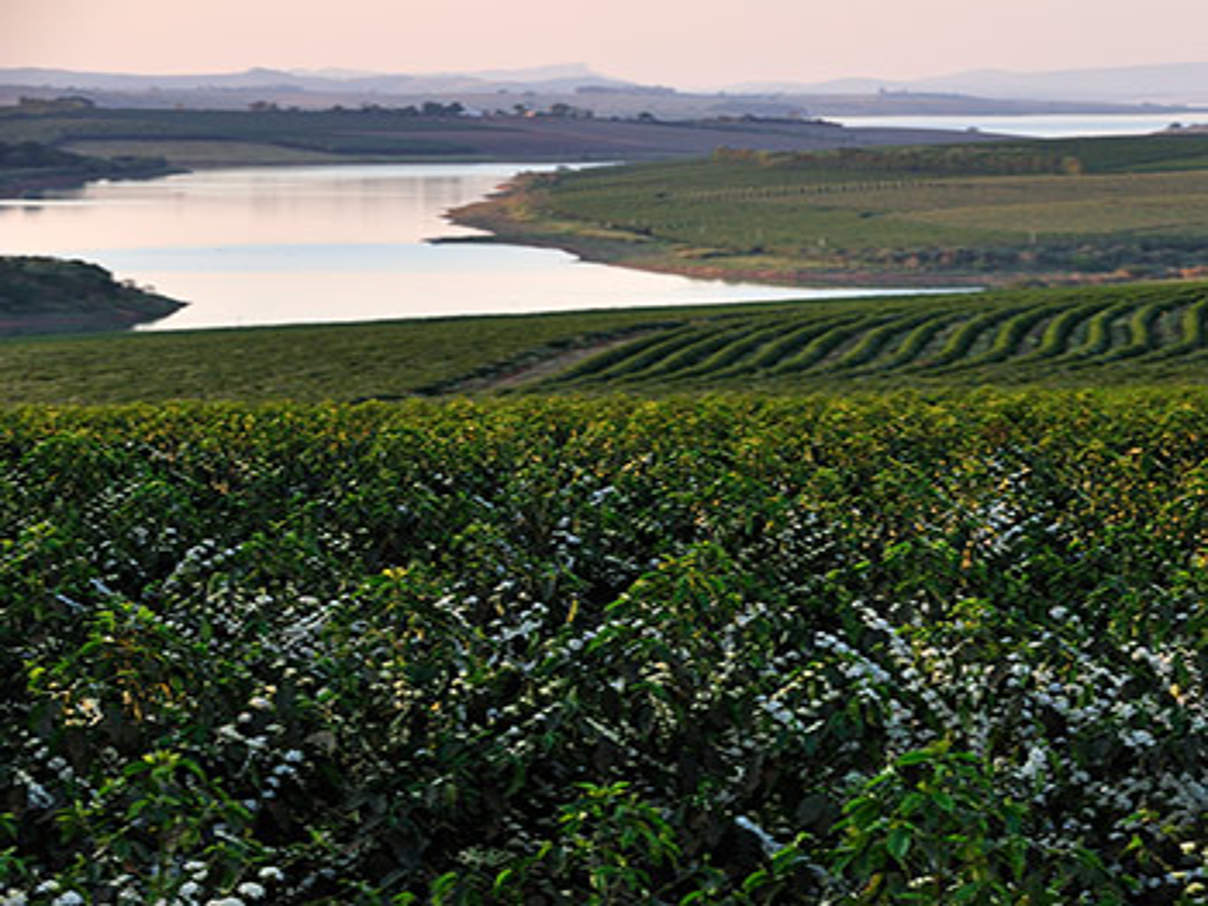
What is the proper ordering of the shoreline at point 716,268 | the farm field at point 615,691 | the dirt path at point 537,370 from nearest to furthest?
the farm field at point 615,691, the dirt path at point 537,370, the shoreline at point 716,268

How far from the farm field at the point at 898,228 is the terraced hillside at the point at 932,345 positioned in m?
52.6

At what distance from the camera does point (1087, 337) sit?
192ft

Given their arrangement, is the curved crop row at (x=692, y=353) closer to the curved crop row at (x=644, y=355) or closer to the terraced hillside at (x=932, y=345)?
the terraced hillside at (x=932, y=345)

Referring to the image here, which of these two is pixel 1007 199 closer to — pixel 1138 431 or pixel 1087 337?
pixel 1087 337

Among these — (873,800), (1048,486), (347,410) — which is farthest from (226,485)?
(873,800)

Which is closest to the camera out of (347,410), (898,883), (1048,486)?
(898,883)

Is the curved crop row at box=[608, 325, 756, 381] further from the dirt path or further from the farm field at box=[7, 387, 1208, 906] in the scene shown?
the farm field at box=[7, 387, 1208, 906]

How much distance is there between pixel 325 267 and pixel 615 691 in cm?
12286

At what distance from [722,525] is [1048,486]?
13.1ft

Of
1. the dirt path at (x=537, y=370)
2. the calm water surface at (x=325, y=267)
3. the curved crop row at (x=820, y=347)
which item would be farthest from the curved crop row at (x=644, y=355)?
the calm water surface at (x=325, y=267)

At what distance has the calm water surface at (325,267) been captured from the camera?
336 ft

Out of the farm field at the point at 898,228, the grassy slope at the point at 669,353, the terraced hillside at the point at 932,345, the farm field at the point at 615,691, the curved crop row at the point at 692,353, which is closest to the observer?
the farm field at the point at 615,691

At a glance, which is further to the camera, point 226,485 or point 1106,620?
point 226,485

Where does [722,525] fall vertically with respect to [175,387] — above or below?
above
